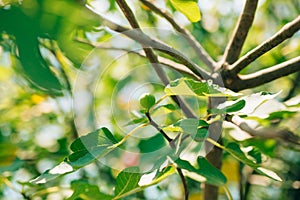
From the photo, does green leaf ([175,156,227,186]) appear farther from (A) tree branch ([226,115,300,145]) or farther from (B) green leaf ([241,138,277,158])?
(B) green leaf ([241,138,277,158])

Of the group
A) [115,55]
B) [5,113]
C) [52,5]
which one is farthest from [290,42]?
[52,5]

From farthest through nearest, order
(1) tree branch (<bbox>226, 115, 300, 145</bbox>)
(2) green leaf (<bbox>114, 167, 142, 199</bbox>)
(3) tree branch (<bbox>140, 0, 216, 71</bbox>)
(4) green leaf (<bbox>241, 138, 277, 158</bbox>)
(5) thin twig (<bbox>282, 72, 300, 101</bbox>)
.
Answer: (5) thin twig (<bbox>282, 72, 300, 101</bbox>) → (4) green leaf (<bbox>241, 138, 277, 158</bbox>) → (3) tree branch (<bbox>140, 0, 216, 71</bbox>) → (1) tree branch (<bbox>226, 115, 300, 145</bbox>) → (2) green leaf (<bbox>114, 167, 142, 199</bbox>)

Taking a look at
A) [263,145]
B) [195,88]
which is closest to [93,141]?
[195,88]

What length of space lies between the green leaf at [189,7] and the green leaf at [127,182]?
0.87ft

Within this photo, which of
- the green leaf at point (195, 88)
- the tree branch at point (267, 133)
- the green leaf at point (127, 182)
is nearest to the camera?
the green leaf at point (195, 88)

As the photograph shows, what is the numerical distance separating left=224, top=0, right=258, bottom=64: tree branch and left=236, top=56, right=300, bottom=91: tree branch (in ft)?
0.18

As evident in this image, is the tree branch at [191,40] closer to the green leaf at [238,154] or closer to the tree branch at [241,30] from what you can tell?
the tree branch at [241,30]

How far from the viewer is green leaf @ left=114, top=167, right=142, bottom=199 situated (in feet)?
2.48

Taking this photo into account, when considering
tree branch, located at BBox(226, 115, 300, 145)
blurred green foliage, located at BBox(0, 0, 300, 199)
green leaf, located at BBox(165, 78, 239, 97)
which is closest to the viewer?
blurred green foliage, located at BBox(0, 0, 300, 199)

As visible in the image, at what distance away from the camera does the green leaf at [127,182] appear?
29.7 inches

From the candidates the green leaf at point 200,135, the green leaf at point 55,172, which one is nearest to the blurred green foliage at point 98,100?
the green leaf at point 200,135

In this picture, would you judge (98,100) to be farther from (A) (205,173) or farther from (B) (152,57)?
(A) (205,173)

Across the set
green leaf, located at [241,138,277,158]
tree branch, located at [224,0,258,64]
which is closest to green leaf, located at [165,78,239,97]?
tree branch, located at [224,0,258,64]

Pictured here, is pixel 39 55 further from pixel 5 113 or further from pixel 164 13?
pixel 5 113
